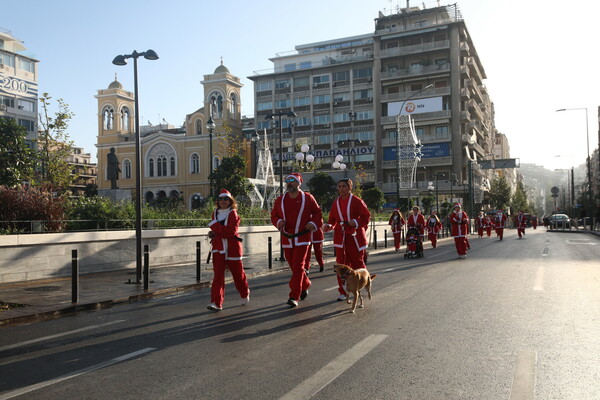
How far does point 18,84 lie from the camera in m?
64.3

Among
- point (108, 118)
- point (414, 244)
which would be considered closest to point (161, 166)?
point (108, 118)

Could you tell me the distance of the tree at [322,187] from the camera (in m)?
33.4

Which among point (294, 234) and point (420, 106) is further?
point (420, 106)

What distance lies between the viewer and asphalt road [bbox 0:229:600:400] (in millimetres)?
4129

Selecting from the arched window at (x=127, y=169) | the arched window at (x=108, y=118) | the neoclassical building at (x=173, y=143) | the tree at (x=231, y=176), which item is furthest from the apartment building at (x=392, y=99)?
the tree at (x=231, y=176)

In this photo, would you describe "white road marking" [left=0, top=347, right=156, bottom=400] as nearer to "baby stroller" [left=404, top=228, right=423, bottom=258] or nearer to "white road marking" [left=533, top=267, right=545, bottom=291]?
"white road marking" [left=533, top=267, right=545, bottom=291]

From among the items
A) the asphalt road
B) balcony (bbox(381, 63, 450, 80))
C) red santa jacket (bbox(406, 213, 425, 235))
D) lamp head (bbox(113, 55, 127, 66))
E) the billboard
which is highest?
balcony (bbox(381, 63, 450, 80))

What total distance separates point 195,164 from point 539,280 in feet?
217

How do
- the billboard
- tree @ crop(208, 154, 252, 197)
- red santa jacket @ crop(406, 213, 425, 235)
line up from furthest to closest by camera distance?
the billboard, tree @ crop(208, 154, 252, 197), red santa jacket @ crop(406, 213, 425, 235)

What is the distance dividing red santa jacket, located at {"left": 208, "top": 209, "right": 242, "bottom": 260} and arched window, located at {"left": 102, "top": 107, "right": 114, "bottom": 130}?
244ft

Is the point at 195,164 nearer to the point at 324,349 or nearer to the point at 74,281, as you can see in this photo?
the point at 74,281

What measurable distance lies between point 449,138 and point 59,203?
6092 cm

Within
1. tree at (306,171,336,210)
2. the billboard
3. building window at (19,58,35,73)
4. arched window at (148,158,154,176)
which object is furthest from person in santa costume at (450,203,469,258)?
building window at (19,58,35,73)

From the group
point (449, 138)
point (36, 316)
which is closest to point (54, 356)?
point (36, 316)
